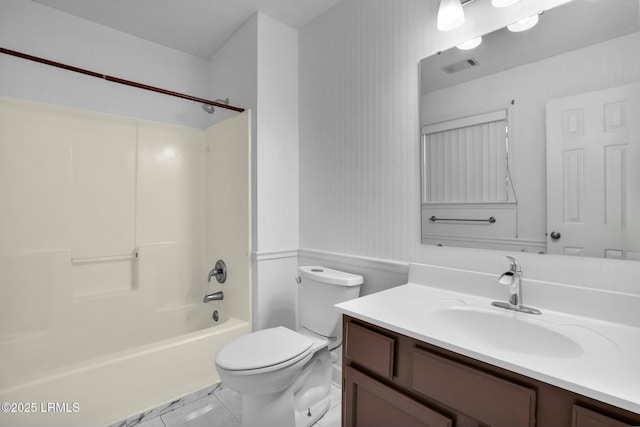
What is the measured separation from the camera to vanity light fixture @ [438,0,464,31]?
1323 mm

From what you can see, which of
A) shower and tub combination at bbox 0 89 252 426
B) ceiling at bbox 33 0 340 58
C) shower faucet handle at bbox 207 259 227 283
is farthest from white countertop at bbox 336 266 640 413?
ceiling at bbox 33 0 340 58

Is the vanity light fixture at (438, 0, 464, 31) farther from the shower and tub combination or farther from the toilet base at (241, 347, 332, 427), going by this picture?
the toilet base at (241, 347, 332, 427)

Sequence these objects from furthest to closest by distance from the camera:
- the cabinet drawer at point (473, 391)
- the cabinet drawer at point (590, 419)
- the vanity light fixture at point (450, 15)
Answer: the vanity light fixture at point (450, 15)
the cabinet drawer at point (473, 391)
the cabinet drawer at point (590, 419)

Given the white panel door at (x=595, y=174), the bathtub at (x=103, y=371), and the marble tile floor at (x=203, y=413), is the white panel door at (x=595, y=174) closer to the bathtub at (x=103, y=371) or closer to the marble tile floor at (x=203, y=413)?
the marble tile floor at (x=203, y=413)

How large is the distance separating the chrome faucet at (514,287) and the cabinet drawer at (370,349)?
1.57ft

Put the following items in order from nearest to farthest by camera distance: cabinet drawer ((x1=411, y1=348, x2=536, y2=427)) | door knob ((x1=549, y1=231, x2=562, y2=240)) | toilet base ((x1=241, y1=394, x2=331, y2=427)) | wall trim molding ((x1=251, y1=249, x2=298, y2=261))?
cabinet drawer ((x1=411, y1=348, x2=536, y2=427)) < door knob ((x1=549, y1=231, x2=562, y2=240)) < toilet base ((x1=241, y1=394, x2=331, y2=427)) < wall trim molding ((x1=251, y1=249, x2=298, y2=261))

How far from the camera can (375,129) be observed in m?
1.76

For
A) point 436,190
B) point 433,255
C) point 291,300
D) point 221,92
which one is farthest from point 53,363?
point 436,190

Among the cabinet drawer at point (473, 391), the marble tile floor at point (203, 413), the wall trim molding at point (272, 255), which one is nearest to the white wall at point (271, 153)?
the wall trim molding at point (272, 255)

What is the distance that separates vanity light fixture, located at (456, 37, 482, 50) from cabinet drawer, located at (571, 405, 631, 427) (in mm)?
1354

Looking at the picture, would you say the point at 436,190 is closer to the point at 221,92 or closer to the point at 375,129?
the point at 375,129

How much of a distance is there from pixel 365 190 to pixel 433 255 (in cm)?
54

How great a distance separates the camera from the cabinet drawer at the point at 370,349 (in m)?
1.04

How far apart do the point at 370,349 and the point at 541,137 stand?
3.34 feet
